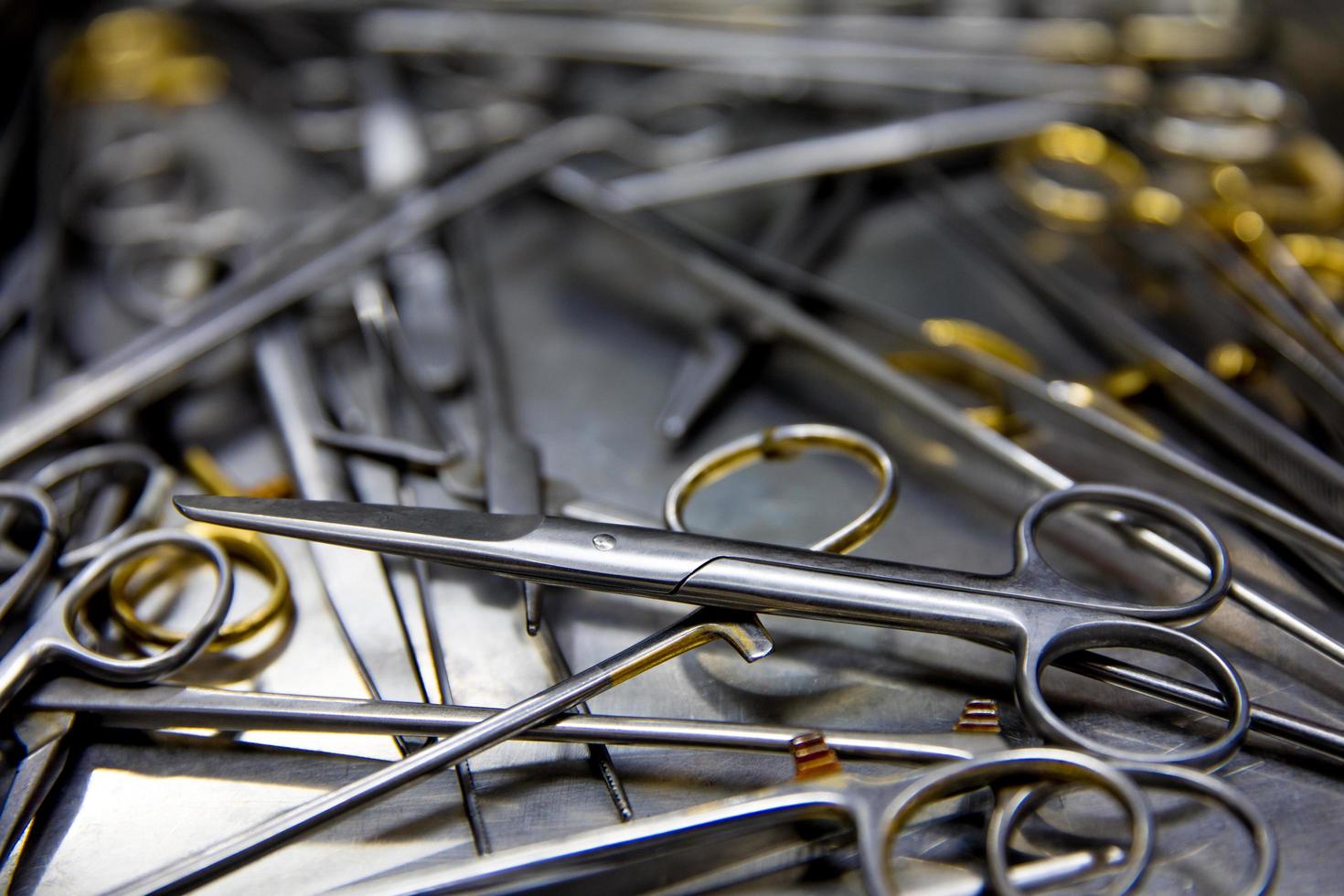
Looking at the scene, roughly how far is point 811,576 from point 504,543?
7.1 inches

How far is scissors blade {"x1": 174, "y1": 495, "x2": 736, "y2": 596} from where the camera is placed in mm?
625

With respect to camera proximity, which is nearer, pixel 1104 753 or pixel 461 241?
pixel 1104 753

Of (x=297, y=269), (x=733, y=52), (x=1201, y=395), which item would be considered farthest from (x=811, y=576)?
(x=733, y=52)

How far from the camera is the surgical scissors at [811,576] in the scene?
0.59 m

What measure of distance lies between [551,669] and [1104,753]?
328mm

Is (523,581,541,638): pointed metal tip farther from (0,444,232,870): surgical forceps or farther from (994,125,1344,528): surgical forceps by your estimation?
→ (994,125,1344,528): surgical forceps

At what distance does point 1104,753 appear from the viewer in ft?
1.74

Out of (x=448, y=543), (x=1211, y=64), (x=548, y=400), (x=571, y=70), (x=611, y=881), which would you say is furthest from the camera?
(x=571, y=70)

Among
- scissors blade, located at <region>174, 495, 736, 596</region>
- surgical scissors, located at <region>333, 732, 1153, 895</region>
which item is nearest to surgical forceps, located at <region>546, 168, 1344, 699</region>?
surgical scissors, located at <region>333, 732, 1153, 895</region>

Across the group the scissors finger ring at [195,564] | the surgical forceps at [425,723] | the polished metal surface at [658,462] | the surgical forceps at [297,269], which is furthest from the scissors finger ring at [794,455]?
the surgical forceps at [297,269]

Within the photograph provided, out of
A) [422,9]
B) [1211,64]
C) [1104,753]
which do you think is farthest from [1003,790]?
[422,9]

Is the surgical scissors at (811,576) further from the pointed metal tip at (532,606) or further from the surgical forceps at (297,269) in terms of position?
the surgical forceps at (297,269)

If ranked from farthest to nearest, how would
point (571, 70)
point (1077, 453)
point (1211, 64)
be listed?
point (571, 70) → point (1211, 64) → point (1077, 453)

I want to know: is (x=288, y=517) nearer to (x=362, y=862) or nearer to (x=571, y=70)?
(x=362, y=862)
